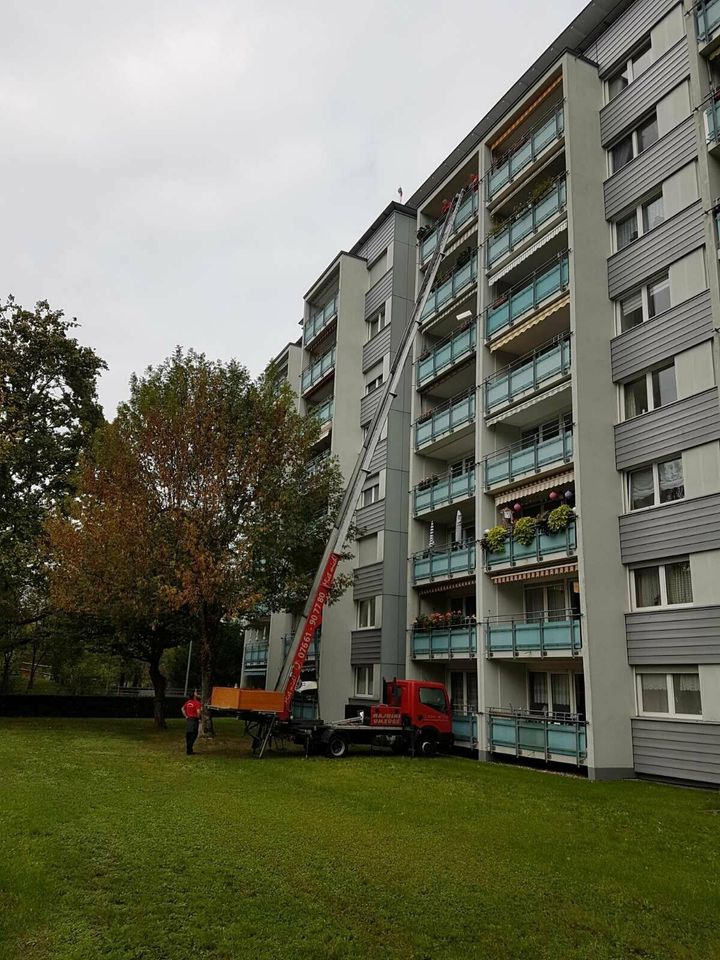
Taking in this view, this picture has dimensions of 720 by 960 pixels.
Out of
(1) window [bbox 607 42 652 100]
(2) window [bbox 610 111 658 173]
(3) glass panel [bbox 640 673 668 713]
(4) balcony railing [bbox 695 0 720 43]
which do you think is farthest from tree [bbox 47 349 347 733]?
(4) balcony railing [bbox 695 0 720 43]

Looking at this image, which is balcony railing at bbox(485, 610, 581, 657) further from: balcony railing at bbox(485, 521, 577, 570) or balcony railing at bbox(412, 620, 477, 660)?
balcony railing at bbox(485, 521, 577, 570)

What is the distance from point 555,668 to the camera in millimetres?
23797

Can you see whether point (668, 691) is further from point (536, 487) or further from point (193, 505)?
point (193, 505)

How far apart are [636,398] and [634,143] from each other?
890 cm

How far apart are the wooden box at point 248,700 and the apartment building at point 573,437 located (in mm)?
7050

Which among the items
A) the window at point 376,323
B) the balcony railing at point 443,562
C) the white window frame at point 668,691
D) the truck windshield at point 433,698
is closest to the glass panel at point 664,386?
the white window frame at point 668,691

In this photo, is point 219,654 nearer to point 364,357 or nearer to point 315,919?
point 364,357

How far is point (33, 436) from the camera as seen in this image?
33.9 meters

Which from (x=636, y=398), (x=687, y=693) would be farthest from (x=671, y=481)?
(x=687, y=693)

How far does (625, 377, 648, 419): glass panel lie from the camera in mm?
22250

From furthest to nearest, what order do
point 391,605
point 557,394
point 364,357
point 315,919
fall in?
point 364,357 < point 391,605 < point 557,394 < point 315,919

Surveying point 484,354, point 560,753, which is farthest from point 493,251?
point 560,753

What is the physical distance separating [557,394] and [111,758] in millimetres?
17662

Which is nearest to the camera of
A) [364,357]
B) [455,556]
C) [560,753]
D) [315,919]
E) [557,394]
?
[315,919]
